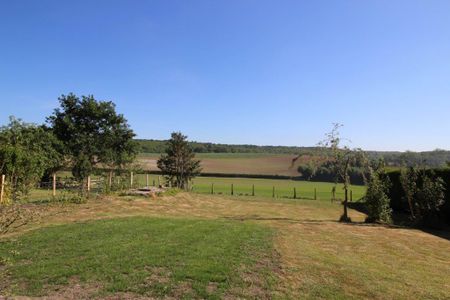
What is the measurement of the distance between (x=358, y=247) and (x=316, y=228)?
4059 millimetres

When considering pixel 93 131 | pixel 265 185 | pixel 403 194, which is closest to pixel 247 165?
pixel 265 185

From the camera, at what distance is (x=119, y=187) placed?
25.9 meters

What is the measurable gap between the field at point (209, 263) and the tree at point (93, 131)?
70.1 ft

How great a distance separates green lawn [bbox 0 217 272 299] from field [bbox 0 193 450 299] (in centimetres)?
2

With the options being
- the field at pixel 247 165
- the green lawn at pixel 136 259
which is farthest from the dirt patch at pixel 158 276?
the field at pixel 247 165

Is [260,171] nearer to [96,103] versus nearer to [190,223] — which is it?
[96,103]

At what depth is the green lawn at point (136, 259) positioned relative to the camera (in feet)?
23.0

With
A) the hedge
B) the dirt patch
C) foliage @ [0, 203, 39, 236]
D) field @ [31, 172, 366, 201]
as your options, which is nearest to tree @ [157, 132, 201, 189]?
field @ [31, 172, 366, 201]

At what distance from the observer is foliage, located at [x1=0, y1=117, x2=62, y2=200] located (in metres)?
11.2

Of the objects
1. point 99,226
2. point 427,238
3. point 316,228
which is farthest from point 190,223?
point 427,238

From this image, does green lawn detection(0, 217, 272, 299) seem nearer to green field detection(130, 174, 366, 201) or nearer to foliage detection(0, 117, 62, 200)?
foliage detection(0, 117, 62, 200)

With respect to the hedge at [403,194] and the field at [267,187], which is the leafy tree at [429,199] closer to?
the hedge at [403,194]

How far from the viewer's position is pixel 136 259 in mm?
8453

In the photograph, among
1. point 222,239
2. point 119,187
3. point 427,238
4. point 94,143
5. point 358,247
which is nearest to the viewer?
point 222,239
